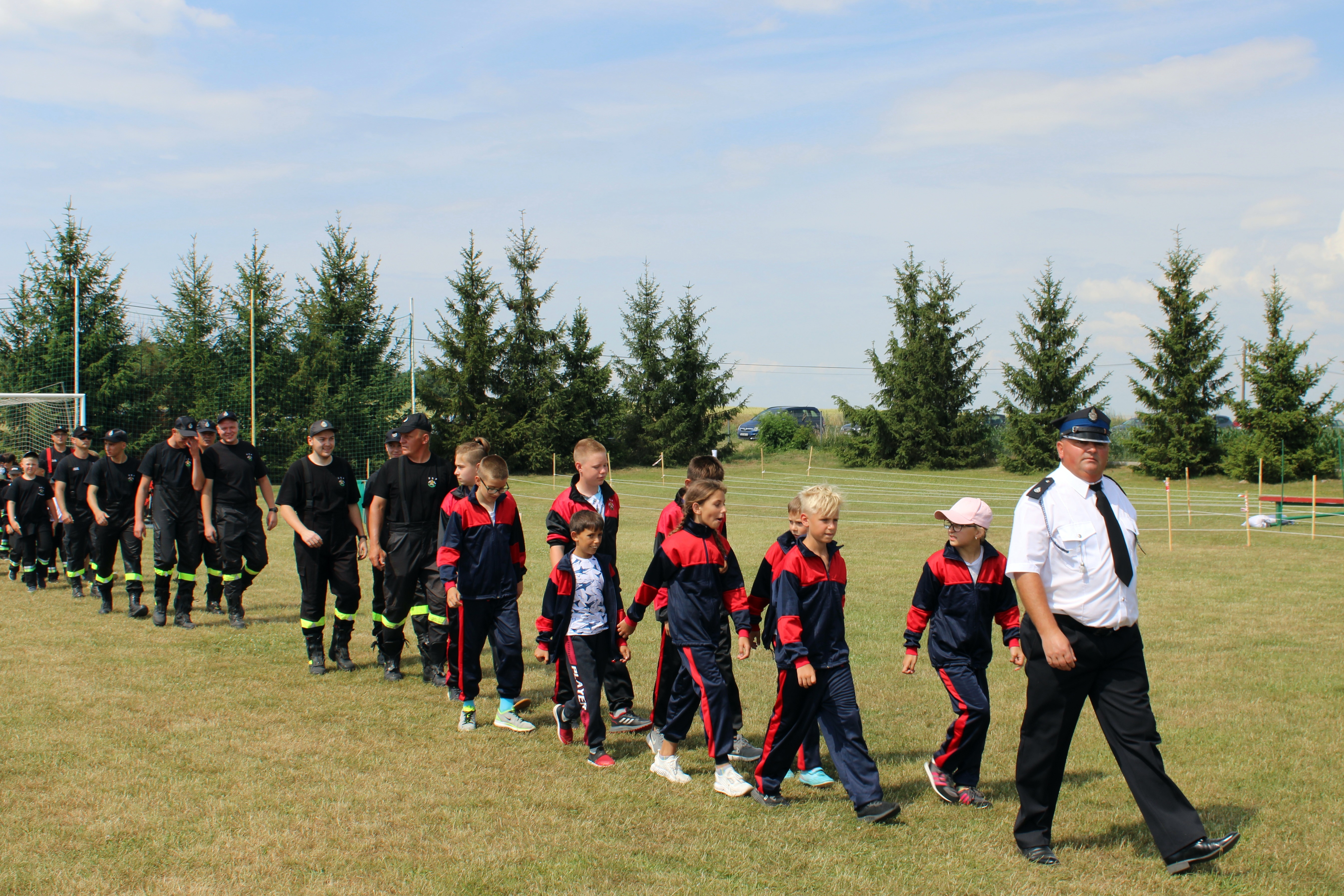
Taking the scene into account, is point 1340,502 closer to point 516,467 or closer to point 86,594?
point 86,594

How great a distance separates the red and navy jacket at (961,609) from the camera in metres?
5.18

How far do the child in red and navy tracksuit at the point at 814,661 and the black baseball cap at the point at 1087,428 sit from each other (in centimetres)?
113

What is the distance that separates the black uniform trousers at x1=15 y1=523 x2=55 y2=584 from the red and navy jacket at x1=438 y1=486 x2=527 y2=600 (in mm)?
9228

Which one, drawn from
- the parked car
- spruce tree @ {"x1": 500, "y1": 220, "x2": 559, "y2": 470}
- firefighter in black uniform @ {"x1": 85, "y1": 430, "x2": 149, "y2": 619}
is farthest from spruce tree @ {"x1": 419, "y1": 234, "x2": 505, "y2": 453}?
firefighter in black uniform @ {"x1": 85, "y1": 430, "x2": 149, "y2": 619}

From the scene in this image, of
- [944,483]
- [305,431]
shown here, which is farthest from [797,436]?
[305,431]

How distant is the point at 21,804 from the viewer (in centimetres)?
481

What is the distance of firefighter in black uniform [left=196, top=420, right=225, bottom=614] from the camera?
10156 mm

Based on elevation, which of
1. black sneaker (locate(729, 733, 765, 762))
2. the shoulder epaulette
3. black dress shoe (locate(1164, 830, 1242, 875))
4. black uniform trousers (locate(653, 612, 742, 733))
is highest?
the shoulder epaulette

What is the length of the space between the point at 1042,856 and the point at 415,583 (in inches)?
198

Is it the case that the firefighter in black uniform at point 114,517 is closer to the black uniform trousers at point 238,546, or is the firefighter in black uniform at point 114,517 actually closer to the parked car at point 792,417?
the black uniform trousers at point 238,546

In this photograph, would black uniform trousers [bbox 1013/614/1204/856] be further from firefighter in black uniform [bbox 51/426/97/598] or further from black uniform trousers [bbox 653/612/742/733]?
firefighter in black uniform [bbox 51/426/97/598]

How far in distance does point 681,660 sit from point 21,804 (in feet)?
11.3

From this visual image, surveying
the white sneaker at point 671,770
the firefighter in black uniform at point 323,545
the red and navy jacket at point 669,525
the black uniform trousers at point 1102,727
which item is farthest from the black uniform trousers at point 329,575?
the black uniform trousers at point 1102,727

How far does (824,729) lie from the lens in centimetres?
493
